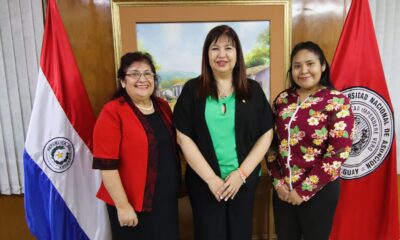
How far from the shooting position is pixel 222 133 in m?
1.35

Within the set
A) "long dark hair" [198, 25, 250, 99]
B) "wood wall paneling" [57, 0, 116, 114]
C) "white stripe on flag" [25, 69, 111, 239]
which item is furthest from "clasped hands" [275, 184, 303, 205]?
"wood wall paneling" [57, 0, 116, 114]

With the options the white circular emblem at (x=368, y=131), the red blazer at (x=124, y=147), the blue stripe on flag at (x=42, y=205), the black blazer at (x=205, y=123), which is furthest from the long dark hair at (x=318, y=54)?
the blue stripe on flag at (x=42, y=205)

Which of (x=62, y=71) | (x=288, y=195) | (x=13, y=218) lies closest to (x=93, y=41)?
(x=62, y=71)

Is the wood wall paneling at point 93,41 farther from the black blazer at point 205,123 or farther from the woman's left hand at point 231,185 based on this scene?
the woman's left hand at point 231,185

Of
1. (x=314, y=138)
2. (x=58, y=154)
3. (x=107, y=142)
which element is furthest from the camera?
(x=58, y=154)

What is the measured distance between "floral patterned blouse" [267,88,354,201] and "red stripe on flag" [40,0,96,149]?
1.13m

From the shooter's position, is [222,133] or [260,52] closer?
[222,133]

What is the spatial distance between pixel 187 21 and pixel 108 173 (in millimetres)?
1161

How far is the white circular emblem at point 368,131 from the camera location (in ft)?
5.93

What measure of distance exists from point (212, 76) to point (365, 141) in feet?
3.85

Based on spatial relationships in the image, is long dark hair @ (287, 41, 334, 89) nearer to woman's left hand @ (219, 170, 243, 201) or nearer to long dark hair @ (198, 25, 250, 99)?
long dark hair @ (198, 25, 250, 99)

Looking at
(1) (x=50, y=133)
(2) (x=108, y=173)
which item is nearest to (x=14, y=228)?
(1) (x=50, y=133)

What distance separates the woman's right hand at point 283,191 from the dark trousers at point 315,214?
5 cm

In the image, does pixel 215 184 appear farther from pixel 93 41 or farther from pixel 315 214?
pixel 93 41
